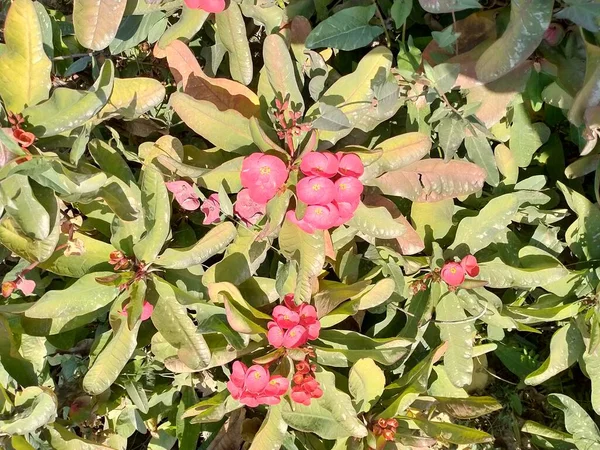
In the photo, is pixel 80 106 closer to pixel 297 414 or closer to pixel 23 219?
pixel 23 219

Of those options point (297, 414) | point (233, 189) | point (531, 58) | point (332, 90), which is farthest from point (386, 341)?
point (531, 58)

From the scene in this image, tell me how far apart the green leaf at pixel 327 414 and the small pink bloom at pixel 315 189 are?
1.92 feet

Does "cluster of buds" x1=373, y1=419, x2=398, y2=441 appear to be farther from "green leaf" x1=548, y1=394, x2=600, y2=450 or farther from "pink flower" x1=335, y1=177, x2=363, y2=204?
"pink flower" x1=335, y1=177, x2=363, y2=204

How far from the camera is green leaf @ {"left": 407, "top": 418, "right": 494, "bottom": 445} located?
65.5 inches

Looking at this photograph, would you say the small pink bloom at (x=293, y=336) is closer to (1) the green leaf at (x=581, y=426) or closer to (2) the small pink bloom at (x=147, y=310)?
(2) the small pink bloom at (x=147, y=310)

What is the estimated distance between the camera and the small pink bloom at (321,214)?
1.29 meters

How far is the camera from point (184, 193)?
5.04 feet

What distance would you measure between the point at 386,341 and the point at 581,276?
646mm

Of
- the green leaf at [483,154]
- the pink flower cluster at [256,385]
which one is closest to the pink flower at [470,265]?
the green leaf at [483,154]

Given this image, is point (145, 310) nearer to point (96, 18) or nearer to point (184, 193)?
point (184, 193)

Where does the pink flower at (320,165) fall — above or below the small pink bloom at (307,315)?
above

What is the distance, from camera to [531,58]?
1.56m

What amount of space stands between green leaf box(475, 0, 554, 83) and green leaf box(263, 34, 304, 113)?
0.46 metres

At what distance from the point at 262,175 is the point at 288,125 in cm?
A: 22
